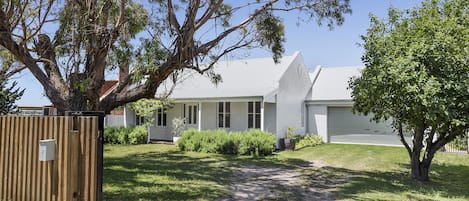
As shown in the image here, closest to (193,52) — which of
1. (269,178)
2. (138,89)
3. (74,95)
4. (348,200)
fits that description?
(138,89)

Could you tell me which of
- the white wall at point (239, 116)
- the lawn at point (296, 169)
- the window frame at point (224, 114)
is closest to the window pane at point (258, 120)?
the white wall at point (239, 116)

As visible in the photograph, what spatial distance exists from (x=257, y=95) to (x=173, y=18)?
376 inches

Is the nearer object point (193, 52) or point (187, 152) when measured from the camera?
point (193, 52)

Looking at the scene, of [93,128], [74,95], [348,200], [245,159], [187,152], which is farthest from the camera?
[187,152]

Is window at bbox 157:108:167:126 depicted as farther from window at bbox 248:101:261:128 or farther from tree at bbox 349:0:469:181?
tree at bbox 349:0:469:181

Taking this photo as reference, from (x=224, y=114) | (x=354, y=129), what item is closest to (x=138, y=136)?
(x=224, y=114)

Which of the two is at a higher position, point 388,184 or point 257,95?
point 257,95

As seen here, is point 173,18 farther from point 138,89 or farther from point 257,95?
point 257,95

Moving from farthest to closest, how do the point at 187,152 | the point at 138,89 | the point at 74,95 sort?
the point at 187,152 → the point at 138,89 → the point at 74,95

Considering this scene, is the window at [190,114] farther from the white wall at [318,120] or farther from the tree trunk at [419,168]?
the tree trunk at [419,168]

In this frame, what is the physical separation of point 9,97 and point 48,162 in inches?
698

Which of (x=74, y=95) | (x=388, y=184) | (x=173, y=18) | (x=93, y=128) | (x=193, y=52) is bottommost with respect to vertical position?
(x=388, y=184)

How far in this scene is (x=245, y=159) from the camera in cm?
1512

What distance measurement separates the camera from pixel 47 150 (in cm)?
500
